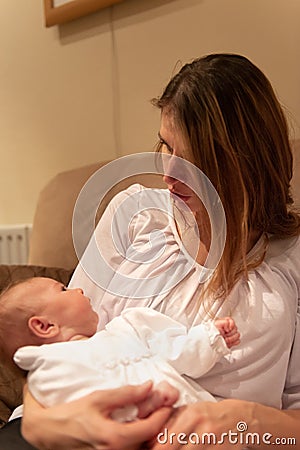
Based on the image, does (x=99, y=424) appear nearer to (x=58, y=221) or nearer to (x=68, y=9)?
→ (x=58, y=221)

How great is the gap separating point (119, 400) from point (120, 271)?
0.39 metres

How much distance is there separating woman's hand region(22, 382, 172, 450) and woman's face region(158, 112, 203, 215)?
12.9 inches

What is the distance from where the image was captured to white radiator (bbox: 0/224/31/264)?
2.44 meters

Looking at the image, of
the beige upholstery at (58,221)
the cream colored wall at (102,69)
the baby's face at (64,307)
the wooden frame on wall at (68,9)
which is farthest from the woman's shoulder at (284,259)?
the wooden frame on wall at (68,9)

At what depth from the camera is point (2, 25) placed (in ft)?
8.24

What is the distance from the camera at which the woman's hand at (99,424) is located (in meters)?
0.78

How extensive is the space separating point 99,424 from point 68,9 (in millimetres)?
1702

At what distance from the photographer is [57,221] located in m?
1.86

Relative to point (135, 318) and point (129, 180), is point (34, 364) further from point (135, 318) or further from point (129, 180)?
point (129, 180)

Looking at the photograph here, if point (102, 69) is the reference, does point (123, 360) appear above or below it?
below

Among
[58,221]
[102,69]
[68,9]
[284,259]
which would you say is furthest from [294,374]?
[68,9]

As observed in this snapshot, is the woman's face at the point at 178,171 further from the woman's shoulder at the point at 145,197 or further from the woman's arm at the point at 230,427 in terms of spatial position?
the woman's arm at the point at 230,427

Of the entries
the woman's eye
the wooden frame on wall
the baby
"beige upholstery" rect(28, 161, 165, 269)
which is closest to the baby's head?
the baby

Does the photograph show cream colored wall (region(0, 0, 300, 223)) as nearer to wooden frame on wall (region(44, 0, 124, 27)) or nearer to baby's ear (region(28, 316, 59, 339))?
wooden frame on wall (region(44, 0, 124, 27))
